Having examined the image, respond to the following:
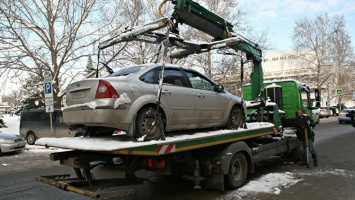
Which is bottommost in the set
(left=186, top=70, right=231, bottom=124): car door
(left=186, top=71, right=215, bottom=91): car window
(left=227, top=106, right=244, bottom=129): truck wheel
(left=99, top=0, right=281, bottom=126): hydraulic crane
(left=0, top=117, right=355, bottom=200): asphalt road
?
(left=0, top=117, right=355, bottom=200): asphalt road

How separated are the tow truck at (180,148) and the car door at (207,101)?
33cm

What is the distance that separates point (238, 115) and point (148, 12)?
1782 cm

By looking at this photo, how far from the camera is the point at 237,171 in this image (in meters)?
6.41

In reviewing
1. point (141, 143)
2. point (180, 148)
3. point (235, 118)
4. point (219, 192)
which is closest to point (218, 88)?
point (235, 118)

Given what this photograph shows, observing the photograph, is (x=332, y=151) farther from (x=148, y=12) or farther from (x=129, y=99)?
(x=148, y=12)

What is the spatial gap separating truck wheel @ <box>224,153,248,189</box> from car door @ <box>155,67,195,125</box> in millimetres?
1250

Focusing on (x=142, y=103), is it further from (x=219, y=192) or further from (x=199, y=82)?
(x=219, y=192)

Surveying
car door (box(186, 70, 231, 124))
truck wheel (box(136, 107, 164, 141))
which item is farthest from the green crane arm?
truck wheel (box(136, 107, 164, 141))

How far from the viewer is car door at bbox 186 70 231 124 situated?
612 centimetres

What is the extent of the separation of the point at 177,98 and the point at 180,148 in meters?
1.06

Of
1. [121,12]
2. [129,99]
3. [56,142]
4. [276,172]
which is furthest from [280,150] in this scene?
[121,12]

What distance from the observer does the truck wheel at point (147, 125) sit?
490cm

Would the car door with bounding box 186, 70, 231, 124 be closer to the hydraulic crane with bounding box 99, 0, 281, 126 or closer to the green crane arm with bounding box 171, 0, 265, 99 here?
the hydraulic crane with bounding box 99, 0, 281, 126

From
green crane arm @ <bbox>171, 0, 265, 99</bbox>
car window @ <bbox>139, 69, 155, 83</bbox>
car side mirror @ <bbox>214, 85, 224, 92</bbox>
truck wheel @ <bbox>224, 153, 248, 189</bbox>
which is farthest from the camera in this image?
car side mirror @ <bbox>214, 85, 224, 92</bbox>
